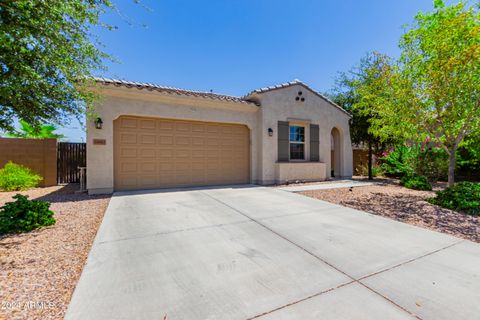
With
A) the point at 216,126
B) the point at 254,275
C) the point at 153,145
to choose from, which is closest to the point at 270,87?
the point at 216,126

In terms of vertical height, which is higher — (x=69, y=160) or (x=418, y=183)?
(x=69, y=160)

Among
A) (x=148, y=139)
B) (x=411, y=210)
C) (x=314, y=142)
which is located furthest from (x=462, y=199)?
(x=148, y=139)

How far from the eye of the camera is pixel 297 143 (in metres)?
10.5

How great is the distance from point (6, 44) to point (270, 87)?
8.34m

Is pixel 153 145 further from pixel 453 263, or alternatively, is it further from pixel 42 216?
pixel 453 263

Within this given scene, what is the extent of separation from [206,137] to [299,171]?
4.63m

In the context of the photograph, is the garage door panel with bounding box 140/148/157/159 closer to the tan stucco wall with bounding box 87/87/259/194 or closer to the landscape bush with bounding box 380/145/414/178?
the tan stucco wall with bounding box 87/87/259/194

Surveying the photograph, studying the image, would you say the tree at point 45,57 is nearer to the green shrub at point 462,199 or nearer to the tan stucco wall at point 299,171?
the tan stucco wall at point 299,171

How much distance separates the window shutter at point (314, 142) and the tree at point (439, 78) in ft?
12.7

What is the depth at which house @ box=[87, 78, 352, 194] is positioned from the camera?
283 inches

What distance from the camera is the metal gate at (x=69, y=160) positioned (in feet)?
30.2

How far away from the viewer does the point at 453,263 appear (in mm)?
2707

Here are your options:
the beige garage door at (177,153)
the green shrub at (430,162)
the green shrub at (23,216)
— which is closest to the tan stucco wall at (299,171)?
the beige garage door at (177,153)

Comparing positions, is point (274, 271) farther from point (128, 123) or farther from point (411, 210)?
point (128, 123)
